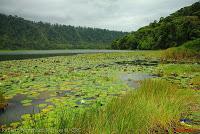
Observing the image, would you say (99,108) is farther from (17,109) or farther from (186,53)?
(186,53)

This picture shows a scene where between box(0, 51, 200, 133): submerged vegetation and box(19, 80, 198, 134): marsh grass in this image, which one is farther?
box(0, 51, 200, 133): submerged vegetation

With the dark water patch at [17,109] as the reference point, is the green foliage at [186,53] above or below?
above

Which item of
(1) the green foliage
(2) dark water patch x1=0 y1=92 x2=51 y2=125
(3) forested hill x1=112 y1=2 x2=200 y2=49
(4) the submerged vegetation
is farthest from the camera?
(3) forested hill x1=112 y1=2 x2=200 y2=49

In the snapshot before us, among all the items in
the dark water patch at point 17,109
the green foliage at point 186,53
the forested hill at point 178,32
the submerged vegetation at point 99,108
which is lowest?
the dark water patch at point 17,109

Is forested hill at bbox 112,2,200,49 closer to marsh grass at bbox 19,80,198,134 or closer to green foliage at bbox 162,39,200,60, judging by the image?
green foliage at bbox 162,39,200,60

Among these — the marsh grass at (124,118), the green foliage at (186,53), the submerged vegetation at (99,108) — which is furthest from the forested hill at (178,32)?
A: the marsh grass at (124,118)

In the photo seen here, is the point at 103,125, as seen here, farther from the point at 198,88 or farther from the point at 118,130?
the point at 198,88

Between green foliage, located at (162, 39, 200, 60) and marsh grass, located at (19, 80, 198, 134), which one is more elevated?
green foliage, located at (162, 39, 200, 60)

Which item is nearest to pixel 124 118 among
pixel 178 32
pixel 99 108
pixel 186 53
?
pixel 99 108

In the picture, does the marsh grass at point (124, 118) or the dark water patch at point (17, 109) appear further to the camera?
the dark water patch at point (17, 109)

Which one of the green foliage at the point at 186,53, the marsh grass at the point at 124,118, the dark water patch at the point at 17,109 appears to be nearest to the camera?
the marsh grass at the point at 124,118

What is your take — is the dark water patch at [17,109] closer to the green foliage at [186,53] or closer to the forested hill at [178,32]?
the green foliage at [186,53]

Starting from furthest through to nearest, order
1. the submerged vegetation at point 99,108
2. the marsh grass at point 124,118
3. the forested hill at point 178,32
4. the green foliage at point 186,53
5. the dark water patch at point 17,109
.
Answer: the forested hill at point 178,32
the green foliage at point 186,53
the dark water patch at point 17,109
the submerged vegetation at point 99,108
the marsh grass at point 124,118

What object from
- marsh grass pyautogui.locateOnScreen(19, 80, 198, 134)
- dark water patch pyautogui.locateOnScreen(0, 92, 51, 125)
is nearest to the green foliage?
marsh grass pyautogui.locateOnScreen(19, 80, 198, 134)
